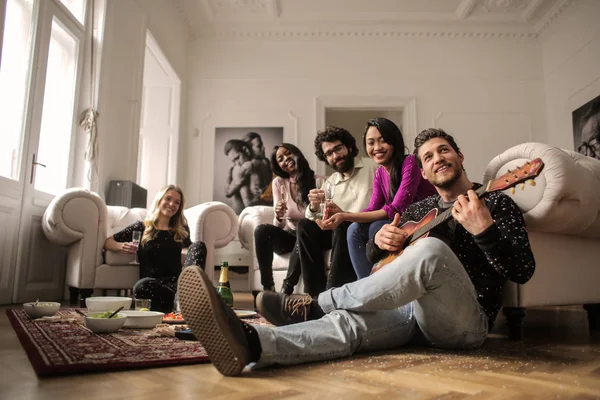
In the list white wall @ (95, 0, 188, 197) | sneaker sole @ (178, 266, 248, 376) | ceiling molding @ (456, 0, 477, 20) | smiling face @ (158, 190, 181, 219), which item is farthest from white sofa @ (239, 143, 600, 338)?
ceiling molding @ (456, 0, 477, 20)

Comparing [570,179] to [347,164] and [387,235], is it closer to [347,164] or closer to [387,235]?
[387,235]

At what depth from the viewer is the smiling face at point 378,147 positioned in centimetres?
229

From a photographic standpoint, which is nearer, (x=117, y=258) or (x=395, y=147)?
(x=395, y=147)

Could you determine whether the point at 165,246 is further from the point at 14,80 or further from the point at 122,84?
the point at 122,84

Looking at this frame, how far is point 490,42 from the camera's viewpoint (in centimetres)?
636

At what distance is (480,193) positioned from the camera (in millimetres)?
1378

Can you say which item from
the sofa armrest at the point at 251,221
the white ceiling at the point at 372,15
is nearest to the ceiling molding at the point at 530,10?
the white ceiling at the point at 372,15

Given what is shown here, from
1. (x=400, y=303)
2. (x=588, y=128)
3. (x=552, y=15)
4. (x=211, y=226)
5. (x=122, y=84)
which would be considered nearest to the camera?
(x=400, y=303)

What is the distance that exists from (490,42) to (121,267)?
224 inches

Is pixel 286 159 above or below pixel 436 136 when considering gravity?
above

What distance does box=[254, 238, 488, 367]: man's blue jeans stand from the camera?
1.23 meters

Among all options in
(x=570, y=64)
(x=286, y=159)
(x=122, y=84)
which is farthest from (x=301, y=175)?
(x=570, y=64)

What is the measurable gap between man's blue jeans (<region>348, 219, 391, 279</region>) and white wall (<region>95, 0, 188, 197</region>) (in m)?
2.61

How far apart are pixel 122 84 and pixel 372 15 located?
11.4 ft
